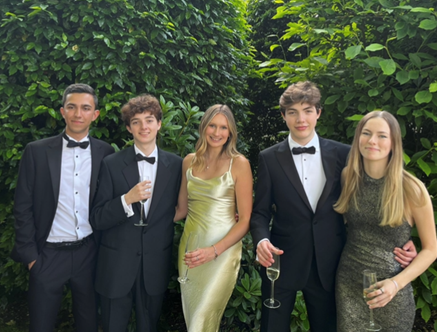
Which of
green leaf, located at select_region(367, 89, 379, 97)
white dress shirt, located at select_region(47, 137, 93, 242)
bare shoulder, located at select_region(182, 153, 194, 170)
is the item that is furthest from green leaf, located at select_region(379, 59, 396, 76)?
white dress shirt, located at select_region(47, 137, 93, 242)

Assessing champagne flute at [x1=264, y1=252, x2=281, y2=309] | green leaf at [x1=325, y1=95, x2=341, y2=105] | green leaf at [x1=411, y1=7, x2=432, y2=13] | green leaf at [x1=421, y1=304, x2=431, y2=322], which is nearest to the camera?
champagne flute at [x1=264, y1=252, x2=281, y2=309]

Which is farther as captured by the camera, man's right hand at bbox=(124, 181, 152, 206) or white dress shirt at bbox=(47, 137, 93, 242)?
white dress shirt at bbox=(47, 137, 93, 242)

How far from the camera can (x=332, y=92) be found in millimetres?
3180

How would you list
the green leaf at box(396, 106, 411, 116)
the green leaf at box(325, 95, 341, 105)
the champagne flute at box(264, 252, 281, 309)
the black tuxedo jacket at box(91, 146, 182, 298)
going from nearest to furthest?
the champagne flute at box(264, 252, 281, 309) → the black tuxedo jacket at box(91, 146, 182, 298) → the green leaf at box(396, 106, 411, 116) → the green leaf at box(325, 95, 341, 105)

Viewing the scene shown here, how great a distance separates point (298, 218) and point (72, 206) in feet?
5.71

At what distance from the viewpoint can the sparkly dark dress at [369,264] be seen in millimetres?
2219

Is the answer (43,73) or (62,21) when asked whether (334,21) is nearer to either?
(62,21)

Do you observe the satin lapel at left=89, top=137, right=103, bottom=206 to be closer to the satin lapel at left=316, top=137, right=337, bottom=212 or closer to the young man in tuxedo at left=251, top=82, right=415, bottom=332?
the young man in tuxedo at left=251, top=82, right=415, bottom=332

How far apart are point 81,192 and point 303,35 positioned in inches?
99.7

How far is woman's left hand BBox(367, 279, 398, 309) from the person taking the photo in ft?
6.81

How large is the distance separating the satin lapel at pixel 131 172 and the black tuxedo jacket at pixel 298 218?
90 centimetres

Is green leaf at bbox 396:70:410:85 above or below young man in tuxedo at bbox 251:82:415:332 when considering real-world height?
above

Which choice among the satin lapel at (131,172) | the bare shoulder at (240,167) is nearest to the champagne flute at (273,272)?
the bare shoulder at (240,167)

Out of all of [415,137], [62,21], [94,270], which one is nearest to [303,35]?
[415,137]
